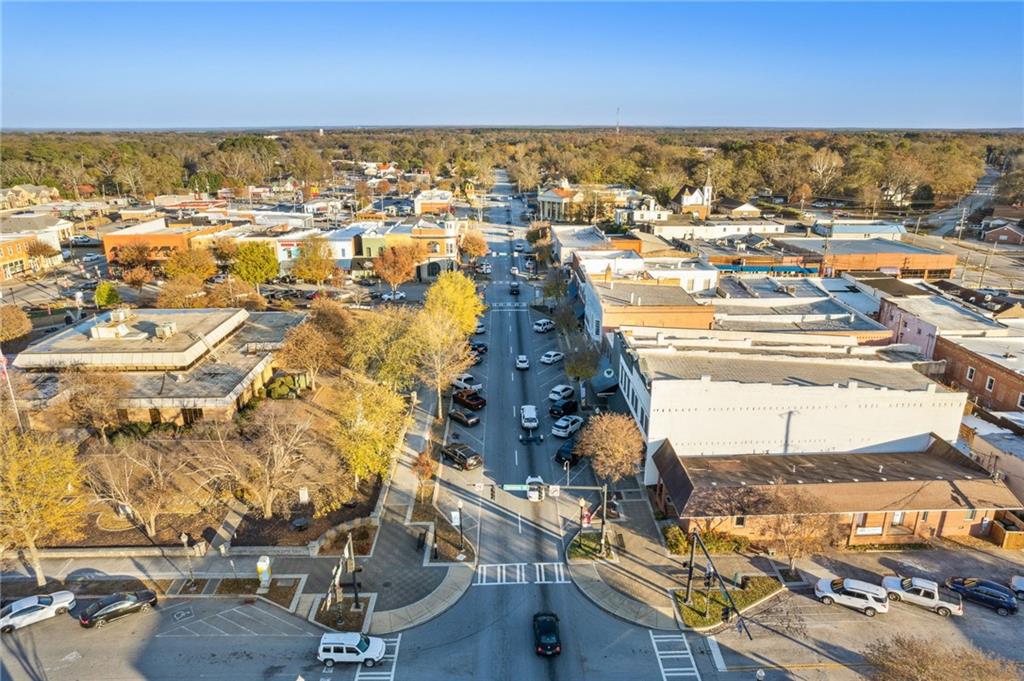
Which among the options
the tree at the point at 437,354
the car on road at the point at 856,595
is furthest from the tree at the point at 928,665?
the tree at the point at 437,354

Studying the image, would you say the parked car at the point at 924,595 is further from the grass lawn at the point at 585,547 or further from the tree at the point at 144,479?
the tree at the point at 144,479

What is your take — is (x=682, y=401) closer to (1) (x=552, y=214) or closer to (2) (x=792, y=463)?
(2) (x=792, y=463)

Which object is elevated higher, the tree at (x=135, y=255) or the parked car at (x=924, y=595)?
the tree at (x=135, y=255)

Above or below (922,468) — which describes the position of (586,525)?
below

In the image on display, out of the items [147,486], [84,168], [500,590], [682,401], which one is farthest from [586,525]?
[84,168]

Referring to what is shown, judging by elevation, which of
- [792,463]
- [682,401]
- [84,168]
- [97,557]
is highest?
[84,168]
